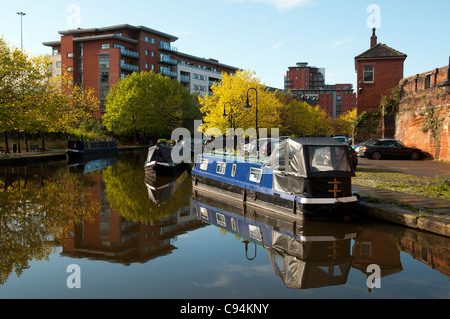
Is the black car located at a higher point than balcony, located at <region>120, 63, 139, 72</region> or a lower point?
lower

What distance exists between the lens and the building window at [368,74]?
33000 mm

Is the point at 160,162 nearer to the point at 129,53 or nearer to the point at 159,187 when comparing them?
the point at 159,187

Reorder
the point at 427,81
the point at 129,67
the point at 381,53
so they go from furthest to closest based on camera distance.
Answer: the point at 129,67 < the point at 381,53 < the point at 427,81

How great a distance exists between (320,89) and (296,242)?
523ft

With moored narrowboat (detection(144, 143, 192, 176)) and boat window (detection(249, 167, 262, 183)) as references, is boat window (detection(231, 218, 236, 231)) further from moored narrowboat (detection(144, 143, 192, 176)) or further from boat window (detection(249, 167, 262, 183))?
moored narrowboat (detection(144, 143, 192, 176))

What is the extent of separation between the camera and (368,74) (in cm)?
3312

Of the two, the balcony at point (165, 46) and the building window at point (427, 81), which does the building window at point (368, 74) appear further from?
the balcony at point (165, 46)

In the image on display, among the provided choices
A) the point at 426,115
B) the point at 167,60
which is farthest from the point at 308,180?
the point at 167,60

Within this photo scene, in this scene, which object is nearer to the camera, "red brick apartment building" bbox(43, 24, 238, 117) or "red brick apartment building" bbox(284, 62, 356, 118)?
"red brick apartment building" bbox(43, 24, 238, 117)

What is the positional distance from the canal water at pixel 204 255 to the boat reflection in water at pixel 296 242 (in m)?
0.02

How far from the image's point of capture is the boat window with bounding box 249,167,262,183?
11.2 metres

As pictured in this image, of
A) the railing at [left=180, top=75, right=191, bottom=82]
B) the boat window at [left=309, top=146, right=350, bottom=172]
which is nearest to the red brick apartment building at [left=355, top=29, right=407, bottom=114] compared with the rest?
the boat window at [left=309, top=146, right=350, bottom=172]

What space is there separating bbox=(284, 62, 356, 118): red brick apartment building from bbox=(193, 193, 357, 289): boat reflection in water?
141211 mm
